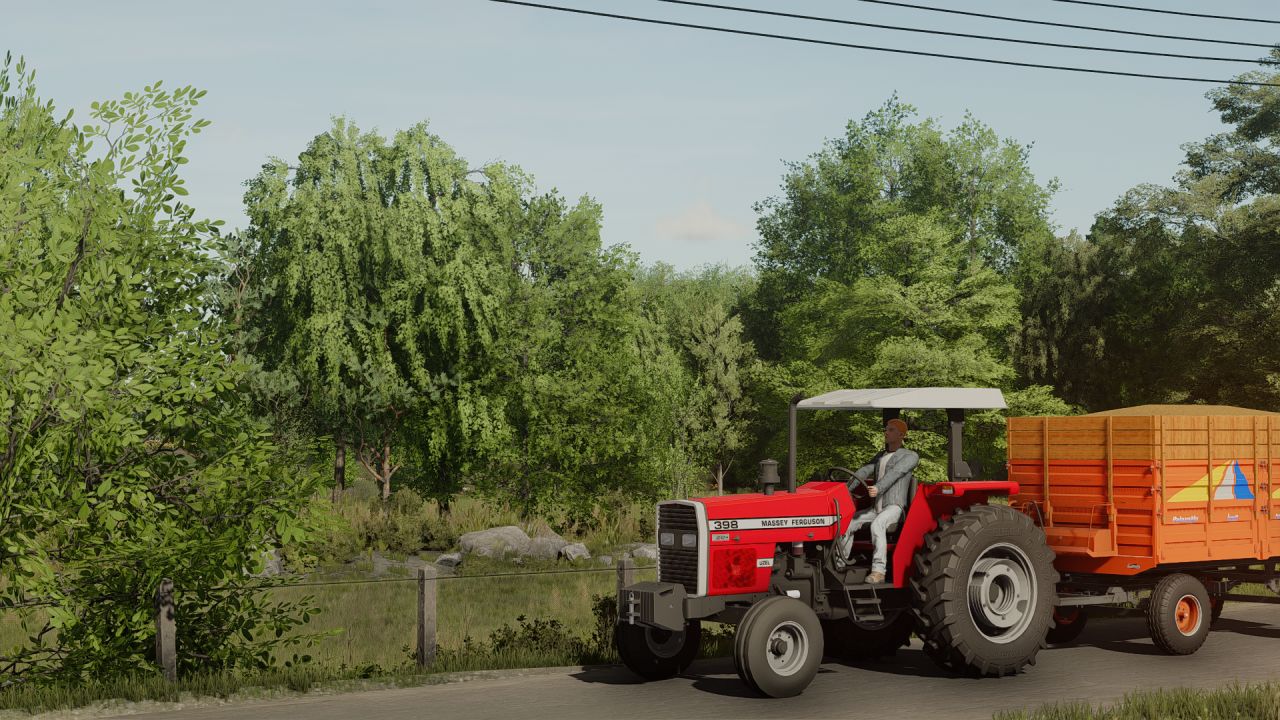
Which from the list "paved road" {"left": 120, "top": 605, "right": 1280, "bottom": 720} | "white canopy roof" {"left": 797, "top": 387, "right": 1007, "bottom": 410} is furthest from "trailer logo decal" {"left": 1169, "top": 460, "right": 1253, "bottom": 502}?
"white canopy roof" {"left": 797, "top": 387, "right": 1007, "bottom": 410}

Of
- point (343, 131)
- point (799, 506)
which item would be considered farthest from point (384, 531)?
point (799, 506)

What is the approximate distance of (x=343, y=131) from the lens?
3253 centimetres

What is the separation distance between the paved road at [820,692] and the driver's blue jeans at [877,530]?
1085 millimetres

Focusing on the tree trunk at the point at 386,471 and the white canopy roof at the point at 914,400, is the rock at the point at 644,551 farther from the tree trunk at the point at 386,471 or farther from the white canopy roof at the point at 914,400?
the white canopy roof at the point at 914,400

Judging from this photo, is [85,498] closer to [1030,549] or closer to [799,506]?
[799,506]

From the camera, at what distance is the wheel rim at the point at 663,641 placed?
36.8ft

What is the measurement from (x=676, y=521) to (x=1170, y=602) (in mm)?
5044

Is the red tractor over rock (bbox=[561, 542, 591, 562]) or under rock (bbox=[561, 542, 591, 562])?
over

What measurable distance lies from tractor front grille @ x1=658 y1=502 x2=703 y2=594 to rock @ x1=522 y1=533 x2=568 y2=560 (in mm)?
18446

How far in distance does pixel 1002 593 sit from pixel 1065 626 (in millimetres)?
2342

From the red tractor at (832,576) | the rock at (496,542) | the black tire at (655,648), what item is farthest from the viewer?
the rock at (496,542)

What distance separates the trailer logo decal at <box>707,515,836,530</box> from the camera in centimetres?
1076

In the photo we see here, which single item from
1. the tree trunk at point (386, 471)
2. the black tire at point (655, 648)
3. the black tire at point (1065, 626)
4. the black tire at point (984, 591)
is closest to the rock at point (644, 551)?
the tree trunk at point (386, 471)

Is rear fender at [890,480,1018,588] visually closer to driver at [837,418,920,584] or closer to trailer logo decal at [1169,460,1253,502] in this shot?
driver at [837,418,920,584]
